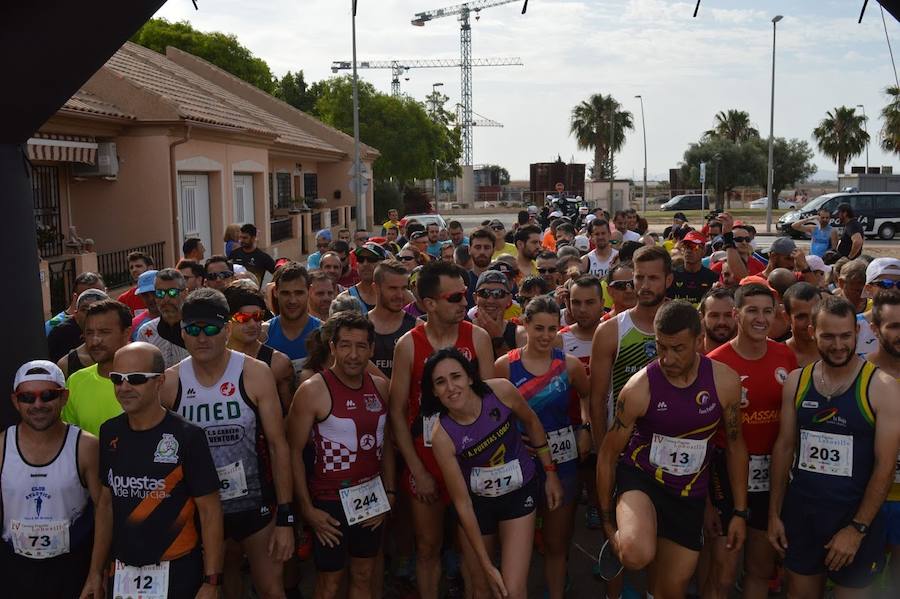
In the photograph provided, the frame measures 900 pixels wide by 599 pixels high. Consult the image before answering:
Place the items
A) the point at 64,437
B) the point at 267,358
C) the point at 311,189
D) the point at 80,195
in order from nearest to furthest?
the point at 64,437, the point at 267,358, the point at 80,195, the point at 311,189

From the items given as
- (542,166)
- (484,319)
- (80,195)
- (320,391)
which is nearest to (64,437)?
(320,391)

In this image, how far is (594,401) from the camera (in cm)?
491

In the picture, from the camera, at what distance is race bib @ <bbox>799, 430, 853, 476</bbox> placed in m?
3.99

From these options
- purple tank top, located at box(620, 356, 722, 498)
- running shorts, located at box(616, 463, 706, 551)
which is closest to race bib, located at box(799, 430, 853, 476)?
purple tank top, located at box(620, 356, 722, 498)

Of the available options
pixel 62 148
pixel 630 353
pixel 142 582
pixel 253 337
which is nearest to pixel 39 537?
pixel 142 582

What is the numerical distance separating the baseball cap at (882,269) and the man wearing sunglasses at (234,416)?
4.25m

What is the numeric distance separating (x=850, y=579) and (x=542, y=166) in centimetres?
6629

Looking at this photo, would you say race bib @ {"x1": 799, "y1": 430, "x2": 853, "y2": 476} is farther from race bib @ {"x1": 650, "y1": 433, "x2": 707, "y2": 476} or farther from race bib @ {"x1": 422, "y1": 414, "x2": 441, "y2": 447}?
race bib @ {"x1": 422, "y1": 414, "x2": 441, "y2": 447}

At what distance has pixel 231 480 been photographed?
167 inches

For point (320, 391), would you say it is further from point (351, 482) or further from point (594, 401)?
point (594, 401)

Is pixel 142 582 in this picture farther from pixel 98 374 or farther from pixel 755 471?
pixel 755 471

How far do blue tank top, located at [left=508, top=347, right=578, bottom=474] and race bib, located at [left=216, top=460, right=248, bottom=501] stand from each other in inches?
62.4

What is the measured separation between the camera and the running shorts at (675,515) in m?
4.20

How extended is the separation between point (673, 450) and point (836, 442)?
75cm
